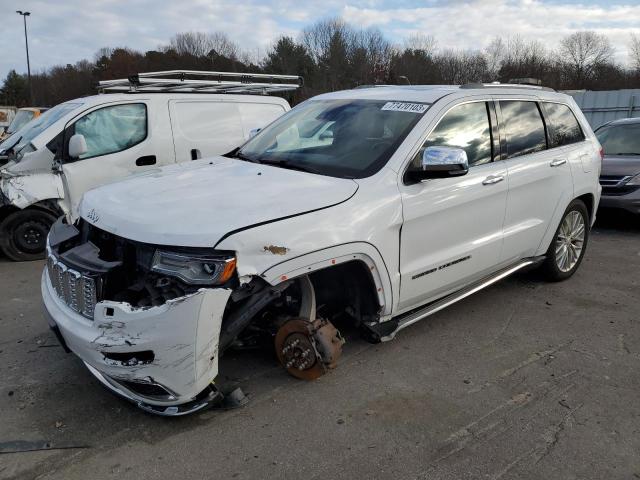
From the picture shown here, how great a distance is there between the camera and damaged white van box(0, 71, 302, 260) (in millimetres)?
6078

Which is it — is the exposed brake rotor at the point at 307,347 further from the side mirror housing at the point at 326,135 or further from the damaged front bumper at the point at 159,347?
the side mirror housing at the point at 326,135

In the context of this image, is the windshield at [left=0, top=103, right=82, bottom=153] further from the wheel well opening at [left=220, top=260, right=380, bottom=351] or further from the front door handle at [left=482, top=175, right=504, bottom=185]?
the front door handle at [left=482, top=175, right=504, bottom=185]

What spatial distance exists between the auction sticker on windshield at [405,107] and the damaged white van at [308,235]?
0.01 metres

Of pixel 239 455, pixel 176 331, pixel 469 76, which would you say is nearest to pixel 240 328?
pixel 176 331

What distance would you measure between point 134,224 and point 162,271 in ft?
1.02

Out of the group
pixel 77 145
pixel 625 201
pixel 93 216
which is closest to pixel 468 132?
pixel 93 216

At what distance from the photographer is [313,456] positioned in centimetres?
259

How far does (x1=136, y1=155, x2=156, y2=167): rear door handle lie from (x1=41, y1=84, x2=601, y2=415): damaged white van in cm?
267

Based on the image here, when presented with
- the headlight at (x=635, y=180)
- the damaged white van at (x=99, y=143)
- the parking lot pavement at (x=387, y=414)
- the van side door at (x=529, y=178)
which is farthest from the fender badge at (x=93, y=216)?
the headlight at (x=635, y=180)

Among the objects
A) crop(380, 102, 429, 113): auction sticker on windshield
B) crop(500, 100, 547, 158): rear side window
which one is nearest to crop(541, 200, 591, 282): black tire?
crop(500, 100, 547, 158): rear side window

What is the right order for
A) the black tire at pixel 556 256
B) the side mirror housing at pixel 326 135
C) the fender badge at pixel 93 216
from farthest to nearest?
the black tire at pixel 556 256 < the side mirror housing at pixel 326 135 < the fender badge at pixel 93 216

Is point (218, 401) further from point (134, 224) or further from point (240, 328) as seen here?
point (134, 224)

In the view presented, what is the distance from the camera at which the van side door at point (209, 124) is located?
6805 mm

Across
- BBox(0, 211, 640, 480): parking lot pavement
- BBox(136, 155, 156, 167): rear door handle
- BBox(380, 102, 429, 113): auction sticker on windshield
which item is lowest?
BBox(0, 211, 640, 480): parking lot pavement
